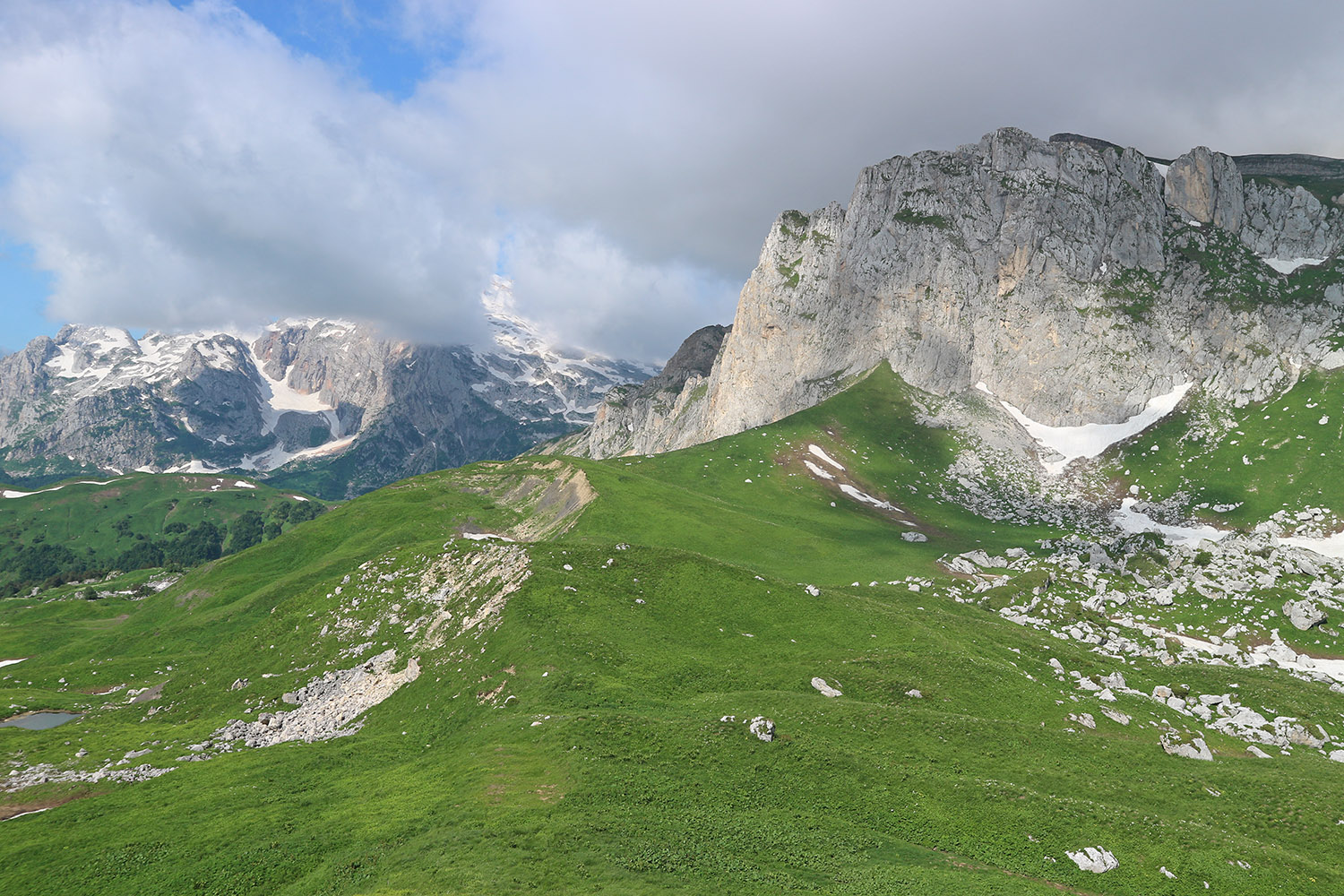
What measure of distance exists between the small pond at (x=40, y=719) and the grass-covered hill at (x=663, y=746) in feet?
9.83

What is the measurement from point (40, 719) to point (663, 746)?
6955 cm

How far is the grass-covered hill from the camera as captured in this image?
29.0m

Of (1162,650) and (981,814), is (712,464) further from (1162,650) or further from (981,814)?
(981,814)

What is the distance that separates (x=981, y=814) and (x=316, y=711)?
1804 inches

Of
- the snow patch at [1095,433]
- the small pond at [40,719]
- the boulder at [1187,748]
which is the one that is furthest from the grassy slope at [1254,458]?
the small pond at [40,719]

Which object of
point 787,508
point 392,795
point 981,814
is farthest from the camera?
point 787,508

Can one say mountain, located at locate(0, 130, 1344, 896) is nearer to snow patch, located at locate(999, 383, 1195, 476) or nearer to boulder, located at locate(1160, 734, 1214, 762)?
boulder, located at locate(1160, 734, 1214, 762)

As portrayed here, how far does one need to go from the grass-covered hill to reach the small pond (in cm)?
299

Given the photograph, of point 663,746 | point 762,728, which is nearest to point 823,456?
point 762,728

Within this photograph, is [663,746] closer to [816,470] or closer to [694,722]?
[694,722]

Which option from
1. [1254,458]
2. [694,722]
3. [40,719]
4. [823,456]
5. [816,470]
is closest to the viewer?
[694,722]

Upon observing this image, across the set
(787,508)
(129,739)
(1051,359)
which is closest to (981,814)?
(129,739)

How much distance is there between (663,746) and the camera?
36.3m

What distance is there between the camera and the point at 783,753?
3609 cm
